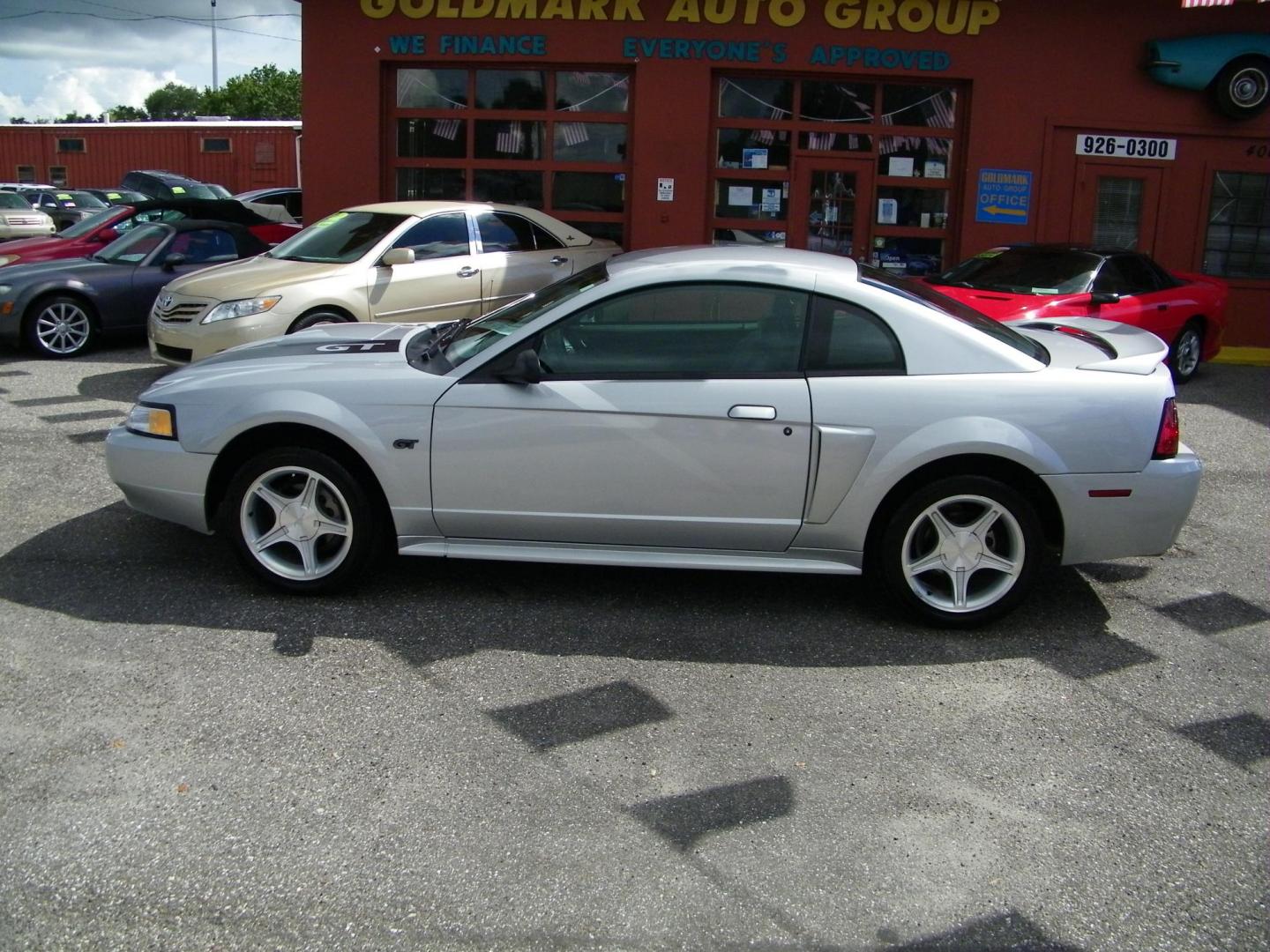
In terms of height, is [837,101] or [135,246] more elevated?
[837,101]

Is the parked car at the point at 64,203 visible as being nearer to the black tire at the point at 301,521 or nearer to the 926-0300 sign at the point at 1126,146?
the 926-0300 sign at the point at 1126,146

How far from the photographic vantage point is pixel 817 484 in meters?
4.87

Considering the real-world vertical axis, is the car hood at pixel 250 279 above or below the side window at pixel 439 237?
below

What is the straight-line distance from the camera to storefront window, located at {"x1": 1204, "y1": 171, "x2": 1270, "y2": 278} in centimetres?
1390

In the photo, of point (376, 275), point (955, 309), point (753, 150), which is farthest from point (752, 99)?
point (955, 309)

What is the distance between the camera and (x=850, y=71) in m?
13.3

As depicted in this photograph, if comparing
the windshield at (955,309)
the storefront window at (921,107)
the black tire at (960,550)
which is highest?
the storefront window at (921,107)

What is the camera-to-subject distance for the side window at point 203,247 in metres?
11.6

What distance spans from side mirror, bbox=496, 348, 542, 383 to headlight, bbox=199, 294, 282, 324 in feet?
15.5

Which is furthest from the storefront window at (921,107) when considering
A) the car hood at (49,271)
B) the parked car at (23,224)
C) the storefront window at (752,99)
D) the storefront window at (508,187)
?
the parked car at (23,224)

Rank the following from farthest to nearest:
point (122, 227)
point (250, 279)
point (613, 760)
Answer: point (122, 227)
point (250, 279)
point (613, 760)

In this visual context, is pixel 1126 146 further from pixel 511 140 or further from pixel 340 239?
pixel 340 239

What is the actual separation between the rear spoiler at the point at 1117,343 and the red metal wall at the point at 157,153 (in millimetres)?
31343

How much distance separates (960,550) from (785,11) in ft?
32.1
